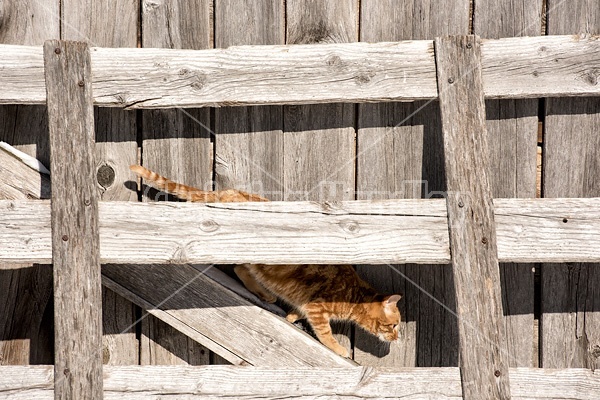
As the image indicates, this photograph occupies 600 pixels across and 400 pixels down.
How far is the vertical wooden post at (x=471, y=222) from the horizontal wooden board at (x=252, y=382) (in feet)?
0.47

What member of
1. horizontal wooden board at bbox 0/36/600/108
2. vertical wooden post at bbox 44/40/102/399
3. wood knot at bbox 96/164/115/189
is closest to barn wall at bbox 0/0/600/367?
wood knot at bbox 96/164/115/189

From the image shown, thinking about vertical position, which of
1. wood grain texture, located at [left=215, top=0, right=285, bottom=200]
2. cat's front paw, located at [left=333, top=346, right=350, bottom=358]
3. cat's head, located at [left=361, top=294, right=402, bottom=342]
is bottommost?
cat's front paw, located at [left=333, top=346, right=350, bottom=358]

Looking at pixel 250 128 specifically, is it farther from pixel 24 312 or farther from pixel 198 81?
pixel 24 312

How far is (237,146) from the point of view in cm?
292

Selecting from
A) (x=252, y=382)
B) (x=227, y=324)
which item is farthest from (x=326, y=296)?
(x=252, y=382)

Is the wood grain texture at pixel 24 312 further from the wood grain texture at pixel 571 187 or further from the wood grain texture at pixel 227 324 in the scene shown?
the wood grain texture at pixel 571 187

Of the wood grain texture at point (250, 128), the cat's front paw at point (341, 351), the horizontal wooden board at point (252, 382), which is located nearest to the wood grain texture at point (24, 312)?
the horizontal wooden board at point (252, 382)

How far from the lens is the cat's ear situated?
289 cm

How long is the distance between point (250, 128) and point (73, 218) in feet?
3.12

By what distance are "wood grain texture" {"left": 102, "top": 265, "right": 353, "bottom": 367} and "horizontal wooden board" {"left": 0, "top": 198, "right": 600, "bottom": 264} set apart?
41cm

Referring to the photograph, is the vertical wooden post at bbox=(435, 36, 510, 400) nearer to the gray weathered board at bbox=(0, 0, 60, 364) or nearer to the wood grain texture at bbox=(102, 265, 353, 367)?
the wood grain texture at bbox=(102, 265, 353, 367)

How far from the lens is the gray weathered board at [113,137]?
9.24 ft

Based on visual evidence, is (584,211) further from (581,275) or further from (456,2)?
(456,2)

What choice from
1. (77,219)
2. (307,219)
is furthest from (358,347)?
(77,219)
